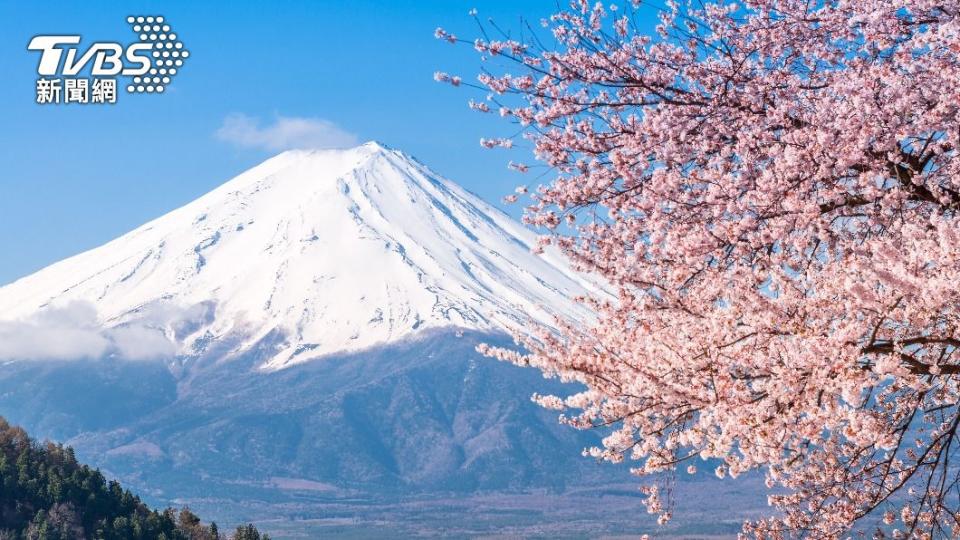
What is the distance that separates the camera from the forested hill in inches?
2389

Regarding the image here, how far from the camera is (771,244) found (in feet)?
27.3

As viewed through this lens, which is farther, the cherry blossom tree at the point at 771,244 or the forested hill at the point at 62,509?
the forested hill at the point at 62,509

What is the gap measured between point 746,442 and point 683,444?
2.03 ft

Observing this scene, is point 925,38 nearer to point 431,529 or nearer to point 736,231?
point 736,231

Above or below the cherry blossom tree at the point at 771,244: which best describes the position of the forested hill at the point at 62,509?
above

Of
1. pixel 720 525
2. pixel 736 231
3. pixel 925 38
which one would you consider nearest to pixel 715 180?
pixel 736 231

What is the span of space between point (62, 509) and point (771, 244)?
59.2m

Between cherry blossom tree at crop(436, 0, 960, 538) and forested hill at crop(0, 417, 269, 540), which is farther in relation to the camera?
forested hill at crop(0, 417, 269, 540)

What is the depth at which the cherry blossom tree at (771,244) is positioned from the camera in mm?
6938

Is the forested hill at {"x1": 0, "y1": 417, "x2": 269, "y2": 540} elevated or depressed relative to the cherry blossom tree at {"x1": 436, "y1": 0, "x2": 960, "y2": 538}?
elevated

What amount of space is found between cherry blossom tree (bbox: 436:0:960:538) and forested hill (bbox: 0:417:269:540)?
52.2m

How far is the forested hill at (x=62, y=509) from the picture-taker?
6069 centimetres

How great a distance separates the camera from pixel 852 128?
7.52m

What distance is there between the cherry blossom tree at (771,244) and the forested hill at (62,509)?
171 ft
